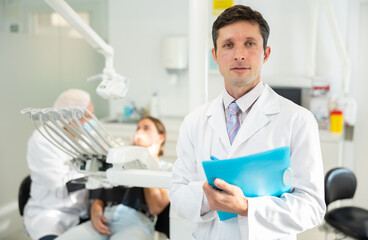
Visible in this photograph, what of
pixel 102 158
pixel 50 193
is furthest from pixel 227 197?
pixel 50 193

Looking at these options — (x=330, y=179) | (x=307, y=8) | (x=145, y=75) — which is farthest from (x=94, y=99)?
(x=330, y=179)

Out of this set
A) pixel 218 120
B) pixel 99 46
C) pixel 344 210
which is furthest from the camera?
pixel 344 210

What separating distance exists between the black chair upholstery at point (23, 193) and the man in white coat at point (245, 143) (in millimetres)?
1135

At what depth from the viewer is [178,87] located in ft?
10.9

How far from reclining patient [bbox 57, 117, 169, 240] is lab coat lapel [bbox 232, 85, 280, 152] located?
2.54 ft

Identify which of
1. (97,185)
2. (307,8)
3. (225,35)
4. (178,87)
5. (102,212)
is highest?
(307,8)

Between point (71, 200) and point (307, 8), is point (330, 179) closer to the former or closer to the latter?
point (307, 8)

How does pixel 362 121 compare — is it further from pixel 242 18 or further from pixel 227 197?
pixel 227 197

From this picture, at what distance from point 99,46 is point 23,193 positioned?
0.88 m

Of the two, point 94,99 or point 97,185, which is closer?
point 97,185

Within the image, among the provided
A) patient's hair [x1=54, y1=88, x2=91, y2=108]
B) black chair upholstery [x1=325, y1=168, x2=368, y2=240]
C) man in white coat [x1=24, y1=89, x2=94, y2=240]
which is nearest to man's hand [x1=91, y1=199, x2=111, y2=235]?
man in white coat [x1=24, y1=89, x2=94, y2=240]

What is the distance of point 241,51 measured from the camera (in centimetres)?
89

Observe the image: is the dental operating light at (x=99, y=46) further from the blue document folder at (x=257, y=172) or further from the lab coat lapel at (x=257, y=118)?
the blue document folder at (x=257, y=172)

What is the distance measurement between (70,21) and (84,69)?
80.8 inches
